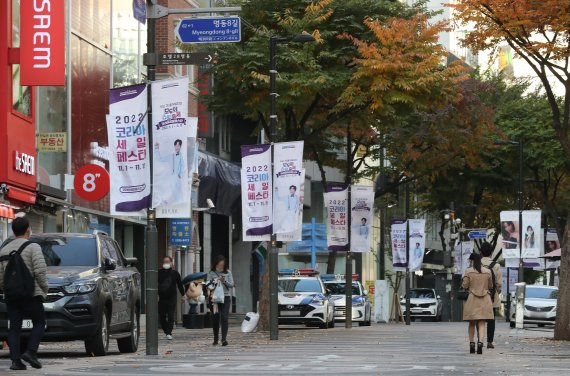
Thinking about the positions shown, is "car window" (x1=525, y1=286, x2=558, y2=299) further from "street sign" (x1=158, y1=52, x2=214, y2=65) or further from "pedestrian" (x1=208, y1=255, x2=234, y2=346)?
"street sign" (x1=158, y1=52, x2=214, y2=65)

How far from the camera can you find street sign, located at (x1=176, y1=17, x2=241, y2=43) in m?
24.7

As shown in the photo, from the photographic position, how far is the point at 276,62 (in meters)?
38.8

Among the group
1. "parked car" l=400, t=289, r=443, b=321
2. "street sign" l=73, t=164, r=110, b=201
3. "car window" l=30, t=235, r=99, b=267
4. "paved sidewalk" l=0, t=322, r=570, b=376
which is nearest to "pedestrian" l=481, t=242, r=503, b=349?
"paved sidewalk" l=0, t=322, r=570, b=376

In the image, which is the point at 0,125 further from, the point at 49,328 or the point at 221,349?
the point at 49,328

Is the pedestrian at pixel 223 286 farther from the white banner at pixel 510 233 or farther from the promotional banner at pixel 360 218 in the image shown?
the white banner at pixel 510 233

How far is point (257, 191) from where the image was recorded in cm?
3512

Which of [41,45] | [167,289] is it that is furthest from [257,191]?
[41,45]

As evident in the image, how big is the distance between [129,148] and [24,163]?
9.88m

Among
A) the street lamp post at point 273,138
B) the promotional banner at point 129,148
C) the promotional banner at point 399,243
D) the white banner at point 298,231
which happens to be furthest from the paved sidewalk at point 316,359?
the promotional banner at point 399,243

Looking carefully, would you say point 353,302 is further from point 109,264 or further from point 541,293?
point 109,264

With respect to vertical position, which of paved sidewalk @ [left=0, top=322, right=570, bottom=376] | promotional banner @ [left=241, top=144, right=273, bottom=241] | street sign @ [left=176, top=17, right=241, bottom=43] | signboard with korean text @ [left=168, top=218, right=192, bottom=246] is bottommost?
paved sidewalk @ [left=0, top=322, right=570, bottom=376]

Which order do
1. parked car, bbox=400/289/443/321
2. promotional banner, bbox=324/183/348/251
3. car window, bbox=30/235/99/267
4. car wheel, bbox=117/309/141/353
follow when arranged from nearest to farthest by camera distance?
car window, bbox=30/235/99/267 → car wheel, bbox=117/309/141/353 → promotional banner, bbox=324/183/348/251 → parked car, bbox=400/289/443/321

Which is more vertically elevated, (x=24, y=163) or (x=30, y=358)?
(x=24, y=163)

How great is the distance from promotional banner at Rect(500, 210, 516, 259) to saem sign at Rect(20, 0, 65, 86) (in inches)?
1247
